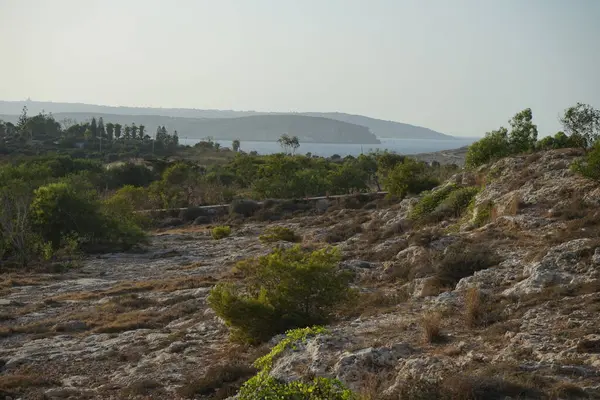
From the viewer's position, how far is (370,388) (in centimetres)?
884

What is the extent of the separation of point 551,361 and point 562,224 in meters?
10.00

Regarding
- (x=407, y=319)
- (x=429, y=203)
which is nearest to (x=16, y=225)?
(x=429, y=203)

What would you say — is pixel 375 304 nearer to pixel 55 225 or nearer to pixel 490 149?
pixel 490 149

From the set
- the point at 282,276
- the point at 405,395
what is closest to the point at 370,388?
the point at 405,395

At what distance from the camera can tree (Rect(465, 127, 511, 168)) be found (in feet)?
119

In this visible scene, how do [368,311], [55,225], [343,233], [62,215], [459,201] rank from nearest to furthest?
[368,311], [459,201], [343,233], [55,225], [62,215]

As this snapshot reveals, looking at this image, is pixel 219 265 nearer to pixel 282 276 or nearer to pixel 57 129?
pixel 282 276

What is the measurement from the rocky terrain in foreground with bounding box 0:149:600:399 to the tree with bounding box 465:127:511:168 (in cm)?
681

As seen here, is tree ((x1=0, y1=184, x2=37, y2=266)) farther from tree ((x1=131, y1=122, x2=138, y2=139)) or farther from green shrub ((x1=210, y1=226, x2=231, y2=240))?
tree ((x1=131, y1=122, x2=138, y2=139))

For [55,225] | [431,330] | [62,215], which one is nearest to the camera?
[431,330]

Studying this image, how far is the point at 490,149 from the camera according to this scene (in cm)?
3647

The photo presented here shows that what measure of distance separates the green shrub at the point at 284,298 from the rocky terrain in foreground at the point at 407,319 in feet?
2.12

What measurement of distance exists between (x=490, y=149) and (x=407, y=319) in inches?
1023

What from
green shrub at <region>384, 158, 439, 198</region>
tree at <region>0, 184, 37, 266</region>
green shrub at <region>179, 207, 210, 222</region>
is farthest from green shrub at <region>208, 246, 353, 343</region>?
green shrub at <region>179, 207, 210, 222</region>
